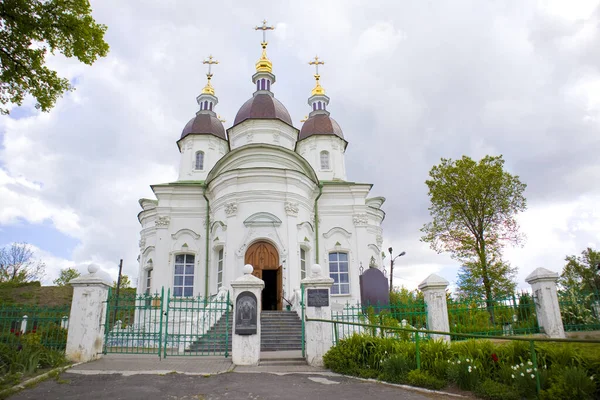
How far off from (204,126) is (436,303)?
17994mm

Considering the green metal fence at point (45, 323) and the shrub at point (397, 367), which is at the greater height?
the green metal fence at point (45, 323)

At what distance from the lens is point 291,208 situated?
58.5ft

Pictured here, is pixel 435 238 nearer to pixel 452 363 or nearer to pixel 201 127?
pixel 452 363

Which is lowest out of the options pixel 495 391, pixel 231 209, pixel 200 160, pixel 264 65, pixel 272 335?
pixel 495 391

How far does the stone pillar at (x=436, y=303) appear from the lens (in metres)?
10.7

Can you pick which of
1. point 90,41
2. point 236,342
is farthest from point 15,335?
point 90,41

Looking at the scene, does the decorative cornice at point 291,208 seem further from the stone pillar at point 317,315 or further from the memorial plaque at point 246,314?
the memorial plaque at point 246,314

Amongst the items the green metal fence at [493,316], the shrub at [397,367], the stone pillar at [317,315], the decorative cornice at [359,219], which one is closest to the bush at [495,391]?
the shrub at [397,367]

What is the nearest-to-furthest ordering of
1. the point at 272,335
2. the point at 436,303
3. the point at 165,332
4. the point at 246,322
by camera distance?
the point at 246,322 → the point at 165,332 → the point at 436,303 → the point at 272,335

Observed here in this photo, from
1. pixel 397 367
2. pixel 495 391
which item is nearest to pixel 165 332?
pixel 397 367

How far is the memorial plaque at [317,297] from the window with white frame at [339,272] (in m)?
9.29

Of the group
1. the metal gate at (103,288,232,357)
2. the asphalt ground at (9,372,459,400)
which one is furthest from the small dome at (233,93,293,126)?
the asphalt ground at (9,372,459,400)

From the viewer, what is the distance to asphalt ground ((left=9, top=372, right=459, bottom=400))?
21.5ft

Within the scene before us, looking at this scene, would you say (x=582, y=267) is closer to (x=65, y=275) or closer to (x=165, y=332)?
(x=165, y=332)
